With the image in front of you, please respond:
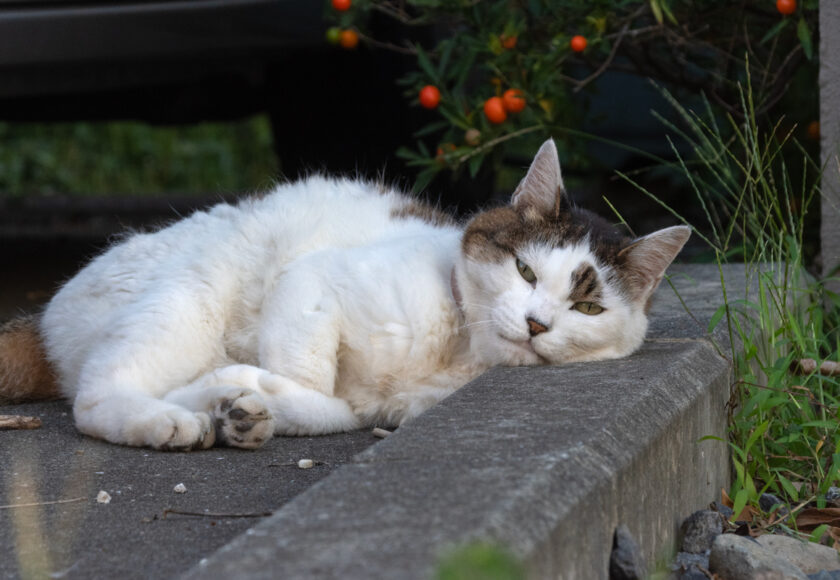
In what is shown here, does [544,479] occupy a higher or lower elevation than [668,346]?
higher

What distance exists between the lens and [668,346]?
2.97 metres

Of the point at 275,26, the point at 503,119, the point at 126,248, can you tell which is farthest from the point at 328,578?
the point at 275,26

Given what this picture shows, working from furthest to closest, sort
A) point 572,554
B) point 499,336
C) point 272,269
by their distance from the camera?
point 272,269 < point 499,336 < point 572,554

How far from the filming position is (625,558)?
195cm

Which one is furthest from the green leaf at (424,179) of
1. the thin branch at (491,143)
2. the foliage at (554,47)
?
the thin branch at (491,143)

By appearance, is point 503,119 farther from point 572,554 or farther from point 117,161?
point 117,161

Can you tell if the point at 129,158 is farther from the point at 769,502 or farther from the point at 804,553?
the point at 804,553

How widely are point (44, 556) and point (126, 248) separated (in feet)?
5.20

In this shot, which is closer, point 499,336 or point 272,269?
point 499,336

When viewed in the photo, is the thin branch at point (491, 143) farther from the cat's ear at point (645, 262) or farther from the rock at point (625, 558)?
the rock at point (625, 558)

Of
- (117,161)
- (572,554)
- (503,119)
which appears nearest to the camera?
(572,554)

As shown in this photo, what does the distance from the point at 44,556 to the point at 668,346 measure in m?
1.73

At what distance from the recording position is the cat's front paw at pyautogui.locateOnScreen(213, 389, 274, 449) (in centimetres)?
270

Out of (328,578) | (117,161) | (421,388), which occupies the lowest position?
(117,161)
